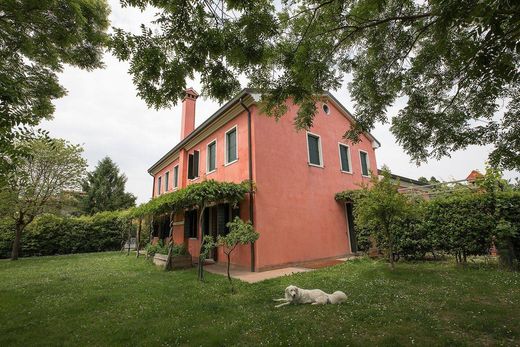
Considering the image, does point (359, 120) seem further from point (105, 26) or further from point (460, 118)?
point (105, 26)

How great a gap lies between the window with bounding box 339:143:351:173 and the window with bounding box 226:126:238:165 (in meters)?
5.76

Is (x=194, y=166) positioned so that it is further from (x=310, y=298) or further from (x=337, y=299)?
(x=337, y=299)

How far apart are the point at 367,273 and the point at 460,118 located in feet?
15.5

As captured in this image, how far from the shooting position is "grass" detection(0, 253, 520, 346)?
3.54 m

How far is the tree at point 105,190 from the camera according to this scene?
2969cm

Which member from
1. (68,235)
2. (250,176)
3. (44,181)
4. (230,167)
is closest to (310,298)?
(250,176)

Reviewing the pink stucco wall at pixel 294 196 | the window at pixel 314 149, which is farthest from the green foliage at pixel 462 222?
the window at pixel 314 149

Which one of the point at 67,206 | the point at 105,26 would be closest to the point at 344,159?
the point at 105,26

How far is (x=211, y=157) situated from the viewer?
1262cm

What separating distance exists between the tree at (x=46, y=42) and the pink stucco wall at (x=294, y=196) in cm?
566

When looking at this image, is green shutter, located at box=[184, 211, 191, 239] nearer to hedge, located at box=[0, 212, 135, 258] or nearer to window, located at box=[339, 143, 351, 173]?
hedge, located at box=[0, 212, 135, 258]

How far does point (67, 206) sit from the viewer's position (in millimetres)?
17062

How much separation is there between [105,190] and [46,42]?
29.4 m

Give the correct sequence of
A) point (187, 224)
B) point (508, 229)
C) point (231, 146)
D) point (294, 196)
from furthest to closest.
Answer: point (187, 224), point (231, 146), point (294, 196), point (508, 229)
